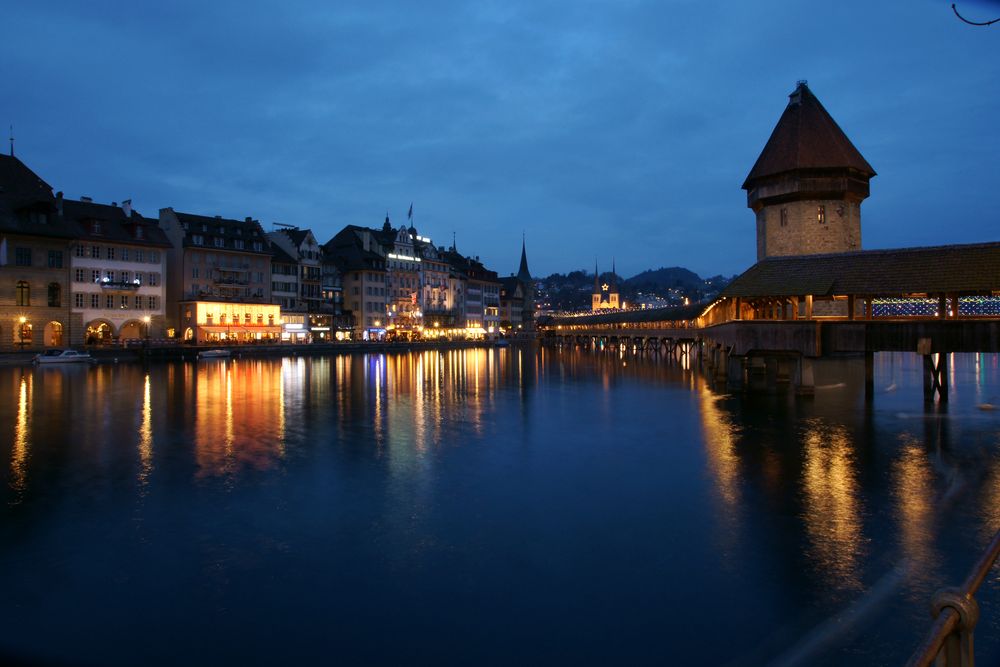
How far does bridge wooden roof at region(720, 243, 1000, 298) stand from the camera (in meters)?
24.5

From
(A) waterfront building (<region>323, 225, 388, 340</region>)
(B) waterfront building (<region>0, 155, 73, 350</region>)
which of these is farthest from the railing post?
(A) waterfront building (<region>323, 225, 388, 340</region>)

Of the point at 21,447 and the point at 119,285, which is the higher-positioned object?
the point at 119,285

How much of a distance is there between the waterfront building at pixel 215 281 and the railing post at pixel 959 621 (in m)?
76.3

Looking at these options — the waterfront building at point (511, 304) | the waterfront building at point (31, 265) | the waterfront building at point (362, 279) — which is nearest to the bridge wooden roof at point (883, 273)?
the waterfront building at point (31, 265)

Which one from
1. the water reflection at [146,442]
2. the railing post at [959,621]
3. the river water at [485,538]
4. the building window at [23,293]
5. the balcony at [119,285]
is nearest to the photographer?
the railing post at [959,621]

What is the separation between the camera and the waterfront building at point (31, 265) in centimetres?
5431

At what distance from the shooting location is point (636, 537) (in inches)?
443

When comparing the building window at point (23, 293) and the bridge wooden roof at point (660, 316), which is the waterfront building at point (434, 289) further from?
the building window at point (23, 293)

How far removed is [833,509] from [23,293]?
6433 centimetres

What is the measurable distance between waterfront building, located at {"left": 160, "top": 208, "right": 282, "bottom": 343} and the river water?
166ft

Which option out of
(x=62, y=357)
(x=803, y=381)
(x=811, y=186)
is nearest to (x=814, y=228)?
(x=811, y=186)

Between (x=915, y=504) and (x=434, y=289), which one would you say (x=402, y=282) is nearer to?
(x=434, y=289)

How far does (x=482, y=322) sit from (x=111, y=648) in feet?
425

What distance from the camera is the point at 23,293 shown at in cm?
5544
